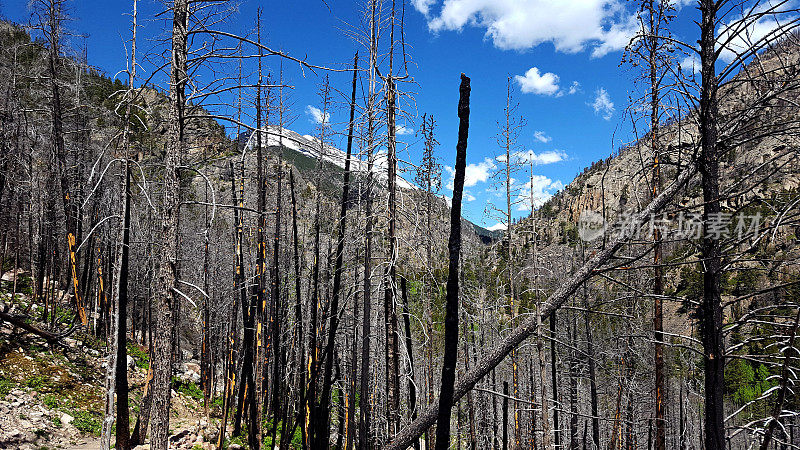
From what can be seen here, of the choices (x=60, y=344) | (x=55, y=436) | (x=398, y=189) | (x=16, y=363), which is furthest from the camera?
(x=16, y=363)

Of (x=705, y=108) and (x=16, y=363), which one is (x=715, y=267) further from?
(x=16, y=363)

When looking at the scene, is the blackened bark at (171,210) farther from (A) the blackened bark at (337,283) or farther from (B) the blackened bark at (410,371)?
(B) the blackened bark at (410,371)

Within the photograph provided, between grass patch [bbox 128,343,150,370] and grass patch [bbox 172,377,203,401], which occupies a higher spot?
grass patch [bbox 128,343,150,370]

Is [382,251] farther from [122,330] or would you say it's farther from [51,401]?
[51,401]

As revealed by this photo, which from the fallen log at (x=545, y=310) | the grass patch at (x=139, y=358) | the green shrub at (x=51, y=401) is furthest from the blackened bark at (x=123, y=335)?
the grass patch at (x=139, y=358)

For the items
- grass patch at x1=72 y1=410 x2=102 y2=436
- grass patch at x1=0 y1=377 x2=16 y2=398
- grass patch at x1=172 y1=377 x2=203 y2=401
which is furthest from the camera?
grass patch at x1=172 y1=377 x2=203 y2=401

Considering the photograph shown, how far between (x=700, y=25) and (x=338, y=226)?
7838mm

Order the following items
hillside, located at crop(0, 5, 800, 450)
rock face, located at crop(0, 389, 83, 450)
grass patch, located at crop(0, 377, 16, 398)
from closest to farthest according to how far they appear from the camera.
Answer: hillside, located at crop(0, 5, 800, 450) → rock face, located at crop(0, 389, 83, 450) → grass patch, located at crop(0, 377, 16, 398)

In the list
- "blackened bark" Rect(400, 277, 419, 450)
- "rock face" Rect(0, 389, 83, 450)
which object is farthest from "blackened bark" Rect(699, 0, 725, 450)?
"rock face" Rect(0, 389, 83, 450)

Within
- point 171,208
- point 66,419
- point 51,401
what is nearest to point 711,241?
point 171,208

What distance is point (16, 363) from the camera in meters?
12.6

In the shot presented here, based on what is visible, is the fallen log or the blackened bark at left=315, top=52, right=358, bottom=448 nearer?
the fallen log

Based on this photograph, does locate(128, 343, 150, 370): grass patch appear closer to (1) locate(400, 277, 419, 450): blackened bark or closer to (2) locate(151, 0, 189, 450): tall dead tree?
(1) locate(400, 277, 419, 450): blackened bark

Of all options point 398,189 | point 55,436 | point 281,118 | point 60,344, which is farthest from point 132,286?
point 60,344
